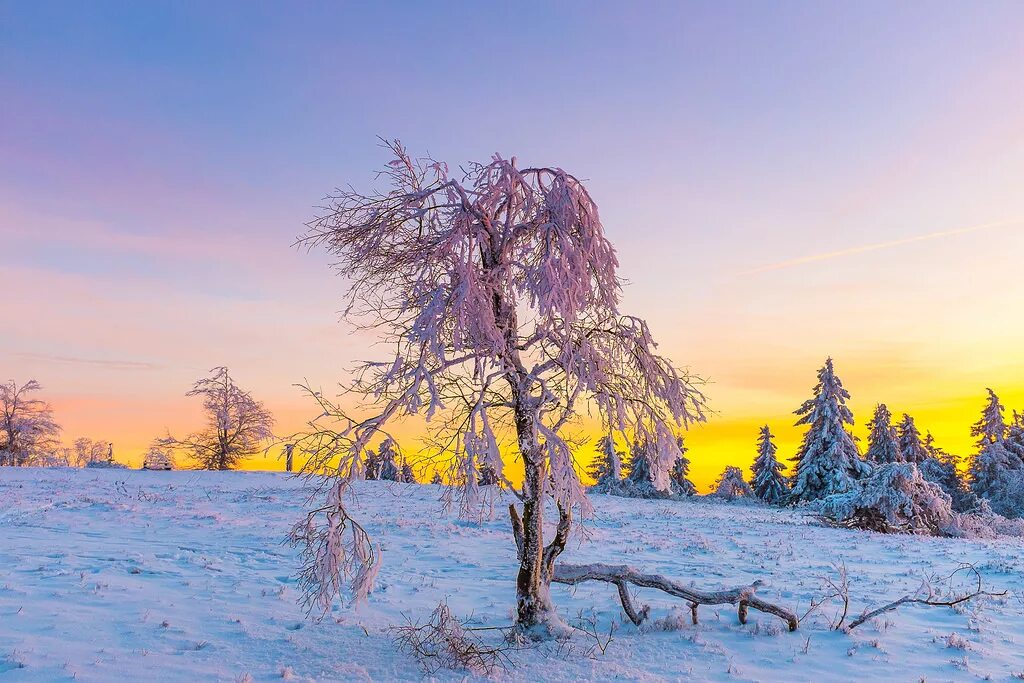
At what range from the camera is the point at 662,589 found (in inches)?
366

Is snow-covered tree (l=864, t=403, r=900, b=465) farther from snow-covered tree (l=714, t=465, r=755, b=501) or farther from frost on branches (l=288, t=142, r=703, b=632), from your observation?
frost on branches (l=288, t=142, r=703, b=632)

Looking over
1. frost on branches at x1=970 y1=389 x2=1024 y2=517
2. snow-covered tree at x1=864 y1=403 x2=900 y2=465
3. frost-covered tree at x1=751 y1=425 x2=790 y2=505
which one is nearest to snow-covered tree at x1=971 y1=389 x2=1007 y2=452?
frost on branches at x1=970 y1=389 x2=1024 y2=517

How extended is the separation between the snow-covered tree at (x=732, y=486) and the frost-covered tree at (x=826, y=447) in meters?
6.73

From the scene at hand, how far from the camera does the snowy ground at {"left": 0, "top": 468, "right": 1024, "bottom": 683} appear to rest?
7.65 meters

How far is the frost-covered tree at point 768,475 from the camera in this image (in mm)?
47906

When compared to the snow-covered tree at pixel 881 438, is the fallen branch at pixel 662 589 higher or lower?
lower

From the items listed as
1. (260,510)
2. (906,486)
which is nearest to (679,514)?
(906,486)

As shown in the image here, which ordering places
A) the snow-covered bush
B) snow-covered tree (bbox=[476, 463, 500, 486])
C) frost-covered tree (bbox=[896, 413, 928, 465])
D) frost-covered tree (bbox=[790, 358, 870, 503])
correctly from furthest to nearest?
frost-covered tree (bbox=[896, 413, 928, 465])
frost-covered tree (bbox=[790, 358, 870, 503])
the snow-covered bush
snow-covered tree (bbox=[476, 463, 500, 486])

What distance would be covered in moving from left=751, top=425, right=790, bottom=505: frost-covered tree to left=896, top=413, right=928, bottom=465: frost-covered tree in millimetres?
10369

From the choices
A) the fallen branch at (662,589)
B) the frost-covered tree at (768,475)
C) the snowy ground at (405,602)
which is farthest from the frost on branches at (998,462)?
the fallen branch at (662,589)

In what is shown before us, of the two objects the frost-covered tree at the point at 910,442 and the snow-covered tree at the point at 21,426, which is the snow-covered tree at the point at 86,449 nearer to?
the snow-covered tree at the point at 21,426

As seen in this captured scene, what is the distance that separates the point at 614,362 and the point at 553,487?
191 cm

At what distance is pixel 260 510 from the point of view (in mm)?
22234

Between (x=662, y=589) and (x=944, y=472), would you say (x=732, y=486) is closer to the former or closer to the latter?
(x=944, y=472)
